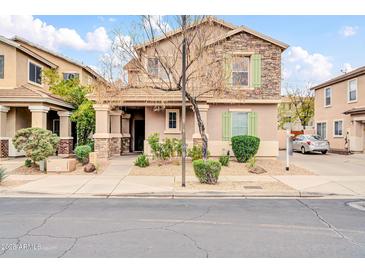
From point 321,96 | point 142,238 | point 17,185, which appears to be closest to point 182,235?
point 142,238

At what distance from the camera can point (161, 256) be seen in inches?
185

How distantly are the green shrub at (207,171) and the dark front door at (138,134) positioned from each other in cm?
1196

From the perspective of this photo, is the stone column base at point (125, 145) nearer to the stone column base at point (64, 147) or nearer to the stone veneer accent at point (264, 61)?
the stone column base at point (64, 147)

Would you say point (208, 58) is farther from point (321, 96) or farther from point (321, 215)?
point (321, 96)

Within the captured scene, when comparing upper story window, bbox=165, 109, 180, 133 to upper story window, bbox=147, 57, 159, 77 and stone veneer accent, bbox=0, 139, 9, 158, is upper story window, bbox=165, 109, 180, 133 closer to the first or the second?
upper story window, bbox=147, 57, 159, 77

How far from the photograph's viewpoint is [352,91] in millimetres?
24844

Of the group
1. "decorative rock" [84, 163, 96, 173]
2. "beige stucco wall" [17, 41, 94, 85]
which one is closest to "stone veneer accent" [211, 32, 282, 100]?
"decorative rock" [84, 163, 96, 173]

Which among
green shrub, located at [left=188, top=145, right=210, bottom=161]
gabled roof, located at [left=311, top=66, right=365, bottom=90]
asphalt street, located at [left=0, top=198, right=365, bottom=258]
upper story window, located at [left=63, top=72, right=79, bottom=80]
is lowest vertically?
asphalt street, located at [left=0, top=198, right=365, bottom=258]

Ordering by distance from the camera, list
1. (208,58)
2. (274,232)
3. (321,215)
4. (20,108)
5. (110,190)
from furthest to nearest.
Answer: (20,108) → (208,58) → (110,190) → (321,215) → (274,232)

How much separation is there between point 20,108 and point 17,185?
10.3 metres

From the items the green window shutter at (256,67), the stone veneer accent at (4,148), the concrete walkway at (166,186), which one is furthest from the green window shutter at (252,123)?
the stone veneer accent at (4,148)

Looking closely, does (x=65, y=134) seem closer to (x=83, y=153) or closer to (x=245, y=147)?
(x=83, y=153)

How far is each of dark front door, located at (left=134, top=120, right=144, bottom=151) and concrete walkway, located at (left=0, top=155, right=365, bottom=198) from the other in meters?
9.15

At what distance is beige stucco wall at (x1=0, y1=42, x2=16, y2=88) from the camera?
61.9ft
